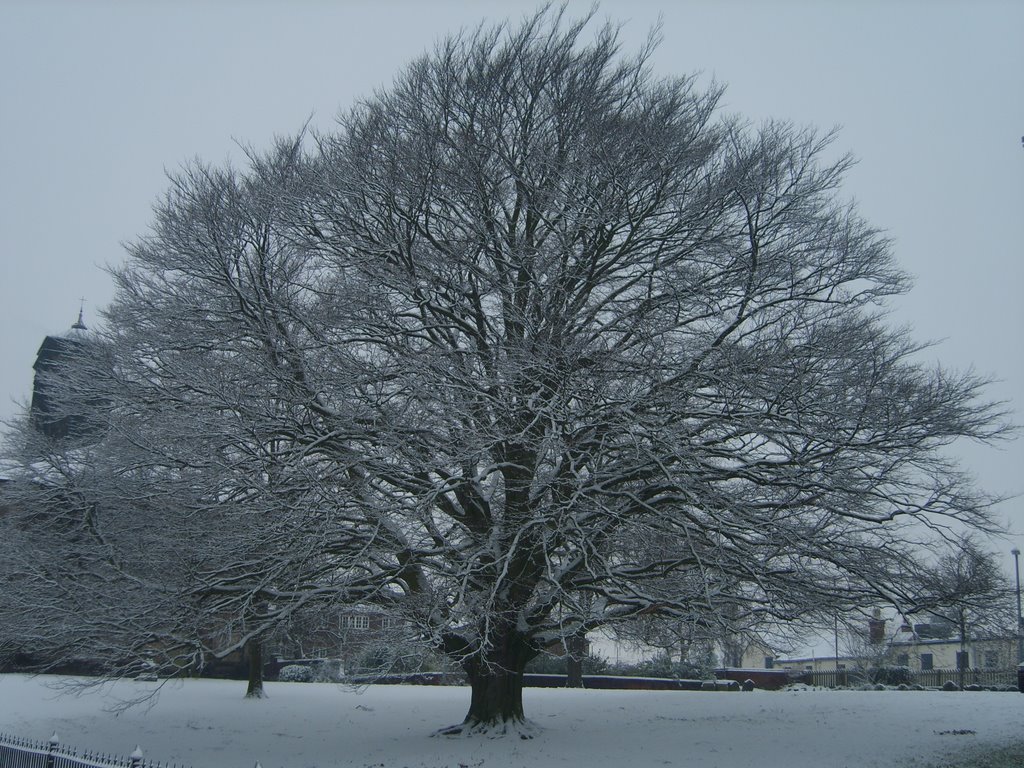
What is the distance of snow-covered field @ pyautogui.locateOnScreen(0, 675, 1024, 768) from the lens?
13.8 metres

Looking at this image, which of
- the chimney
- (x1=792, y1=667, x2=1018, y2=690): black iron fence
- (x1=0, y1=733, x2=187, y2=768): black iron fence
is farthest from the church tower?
(x1=792, y1=667, x2=1018, y2=690): black iron fence

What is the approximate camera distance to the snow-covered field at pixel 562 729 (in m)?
13.8

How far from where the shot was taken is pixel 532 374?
13602 mm

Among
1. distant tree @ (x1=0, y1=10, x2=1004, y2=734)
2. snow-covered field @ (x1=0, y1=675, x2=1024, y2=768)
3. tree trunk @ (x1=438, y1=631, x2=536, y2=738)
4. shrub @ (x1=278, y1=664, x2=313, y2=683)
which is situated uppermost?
distant tree @ (x1=0, y1=10, x2=1004, y2=734)

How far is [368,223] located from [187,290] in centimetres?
339

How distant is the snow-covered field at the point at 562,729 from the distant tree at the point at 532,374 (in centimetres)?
187

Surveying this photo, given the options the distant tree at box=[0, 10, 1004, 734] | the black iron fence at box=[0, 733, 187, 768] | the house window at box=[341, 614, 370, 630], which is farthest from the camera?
the house window at box=[341, 614, 370, 630]

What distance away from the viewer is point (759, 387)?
13.1 m

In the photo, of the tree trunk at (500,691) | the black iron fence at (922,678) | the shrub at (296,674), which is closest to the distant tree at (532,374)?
the tree trunk at (500,691)

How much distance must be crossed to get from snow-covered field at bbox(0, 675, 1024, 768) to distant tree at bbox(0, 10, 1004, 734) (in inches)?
73.5

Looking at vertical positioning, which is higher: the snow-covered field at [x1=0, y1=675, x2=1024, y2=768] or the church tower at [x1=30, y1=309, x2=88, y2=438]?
the church tower at [x1=30, y1=309, x2=88, y2=438]

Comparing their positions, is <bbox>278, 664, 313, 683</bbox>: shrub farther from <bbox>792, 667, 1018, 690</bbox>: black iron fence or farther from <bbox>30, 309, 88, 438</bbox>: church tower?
<bbox>792, 667, 1018, 690</bbox>: black iron fence

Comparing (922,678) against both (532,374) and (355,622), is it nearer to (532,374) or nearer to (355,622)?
(355,622)

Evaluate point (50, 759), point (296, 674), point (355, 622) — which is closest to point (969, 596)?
point (355, 622)
